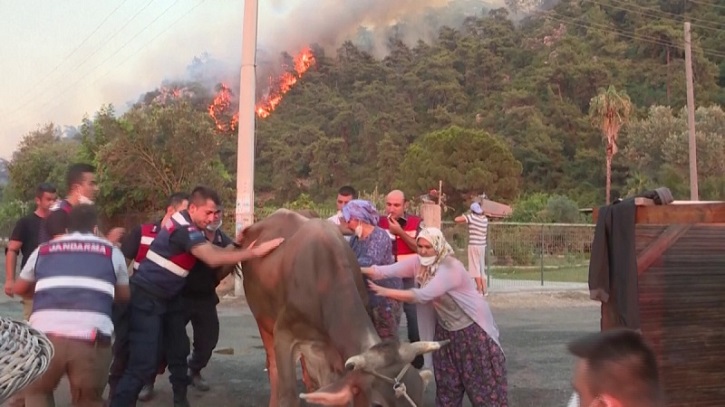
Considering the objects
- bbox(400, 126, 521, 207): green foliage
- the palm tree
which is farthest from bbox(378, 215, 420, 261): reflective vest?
the palm tree

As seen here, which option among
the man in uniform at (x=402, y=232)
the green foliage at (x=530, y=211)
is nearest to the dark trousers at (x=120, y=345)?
the man in uniform at (x=402, y=232)

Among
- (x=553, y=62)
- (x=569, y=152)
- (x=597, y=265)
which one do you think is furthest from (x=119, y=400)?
(x=553, y=62)

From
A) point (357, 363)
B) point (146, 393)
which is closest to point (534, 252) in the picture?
point (146, 393)

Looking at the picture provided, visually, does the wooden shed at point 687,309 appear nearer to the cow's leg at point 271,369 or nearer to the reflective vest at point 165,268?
the cow's leg at point 271,369

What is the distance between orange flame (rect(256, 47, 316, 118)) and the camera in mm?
88312

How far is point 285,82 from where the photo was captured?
10106 cm

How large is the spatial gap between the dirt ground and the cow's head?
2870 millimetres

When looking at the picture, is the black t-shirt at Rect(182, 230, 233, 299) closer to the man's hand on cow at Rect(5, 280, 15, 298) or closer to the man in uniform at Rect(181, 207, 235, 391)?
the man in uniform at Rect(181, 207, 235, 391)

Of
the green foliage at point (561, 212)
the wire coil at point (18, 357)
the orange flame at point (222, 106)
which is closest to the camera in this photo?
the wire coil at point (18, 357)

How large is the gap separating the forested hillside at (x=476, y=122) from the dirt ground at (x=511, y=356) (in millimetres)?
10622

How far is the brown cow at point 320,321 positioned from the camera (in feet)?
15.4

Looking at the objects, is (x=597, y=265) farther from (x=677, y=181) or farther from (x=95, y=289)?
(x=677, y=181)

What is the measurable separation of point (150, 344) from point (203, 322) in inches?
39.6

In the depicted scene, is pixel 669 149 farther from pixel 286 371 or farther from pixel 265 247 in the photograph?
pixel 286 371
